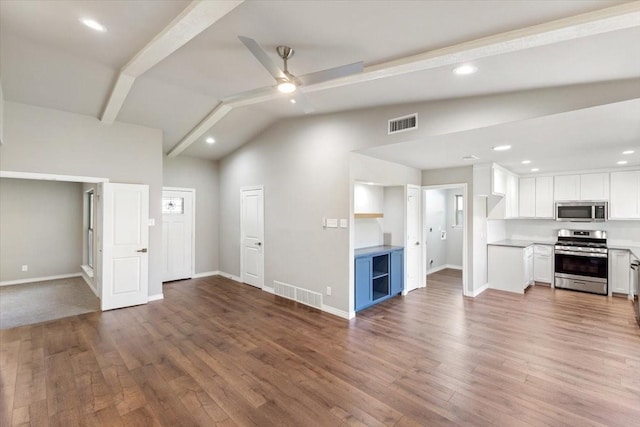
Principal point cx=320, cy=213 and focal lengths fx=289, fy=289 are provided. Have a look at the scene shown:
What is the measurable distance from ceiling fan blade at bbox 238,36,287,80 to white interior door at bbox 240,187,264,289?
3.63 metres

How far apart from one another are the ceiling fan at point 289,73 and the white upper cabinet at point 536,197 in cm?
609

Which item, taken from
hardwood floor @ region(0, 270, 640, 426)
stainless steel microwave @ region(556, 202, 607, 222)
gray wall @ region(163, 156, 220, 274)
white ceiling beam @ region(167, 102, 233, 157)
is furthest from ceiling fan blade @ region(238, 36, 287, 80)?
stainless steel microwave @ region(556, 202, 607, 222)

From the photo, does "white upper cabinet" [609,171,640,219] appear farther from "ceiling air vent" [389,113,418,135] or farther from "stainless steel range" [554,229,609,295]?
"ceiling air vent" [389,113,418,135]

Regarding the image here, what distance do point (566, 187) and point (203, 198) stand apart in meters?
7.99

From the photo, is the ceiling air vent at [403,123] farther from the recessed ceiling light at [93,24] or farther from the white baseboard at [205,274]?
the white baseboard at [205,274]

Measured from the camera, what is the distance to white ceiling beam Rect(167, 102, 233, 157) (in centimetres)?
460

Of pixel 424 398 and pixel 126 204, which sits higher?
pixel 126 204

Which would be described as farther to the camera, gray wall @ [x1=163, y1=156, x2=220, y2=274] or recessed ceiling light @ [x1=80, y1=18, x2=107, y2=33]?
gray wall @ [x1=163, y1=156, x2=220, y2=274]

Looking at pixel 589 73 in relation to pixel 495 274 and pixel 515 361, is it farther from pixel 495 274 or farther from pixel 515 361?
pixel 495 274

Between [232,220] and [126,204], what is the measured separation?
7.56 feet

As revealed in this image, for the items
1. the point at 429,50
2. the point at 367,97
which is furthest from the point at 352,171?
the point at 429,50

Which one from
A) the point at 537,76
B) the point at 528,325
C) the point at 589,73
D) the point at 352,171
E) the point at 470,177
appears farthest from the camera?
the point at 470,177

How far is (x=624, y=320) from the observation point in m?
4.14

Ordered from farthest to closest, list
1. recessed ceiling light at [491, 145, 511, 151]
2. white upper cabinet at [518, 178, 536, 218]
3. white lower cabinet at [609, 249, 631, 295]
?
white upper cabinet at [518, 178, 536, 218] → white lower cabinet at [609, 249, 631, 295] → recessed ceiling light at [491, 145, 511, 151]
